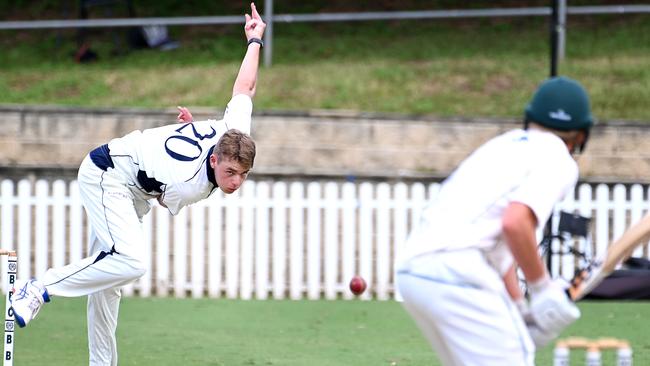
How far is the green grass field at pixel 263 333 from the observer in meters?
8.09

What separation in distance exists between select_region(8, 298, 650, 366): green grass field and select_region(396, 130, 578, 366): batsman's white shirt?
3579mm

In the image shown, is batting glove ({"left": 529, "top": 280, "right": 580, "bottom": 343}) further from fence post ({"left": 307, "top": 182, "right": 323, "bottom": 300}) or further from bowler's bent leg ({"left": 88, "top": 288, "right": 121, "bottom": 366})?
fence post ({"left": 307, "top": 182, "right": 323, "bottom": 300})

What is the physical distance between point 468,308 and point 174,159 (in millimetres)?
2573

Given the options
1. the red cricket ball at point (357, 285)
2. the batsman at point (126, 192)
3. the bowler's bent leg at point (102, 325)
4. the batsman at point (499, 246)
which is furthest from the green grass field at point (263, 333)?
the batsman at point (499, 246)

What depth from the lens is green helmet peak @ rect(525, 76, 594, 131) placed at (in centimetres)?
429

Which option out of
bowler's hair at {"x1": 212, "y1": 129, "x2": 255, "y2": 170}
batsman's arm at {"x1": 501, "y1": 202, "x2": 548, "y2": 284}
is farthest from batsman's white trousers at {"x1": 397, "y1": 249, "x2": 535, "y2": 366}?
bowler's hair at {"x1": 212, "y1": 129, "x2": 255, "y2": 170}

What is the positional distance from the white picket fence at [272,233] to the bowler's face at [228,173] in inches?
237

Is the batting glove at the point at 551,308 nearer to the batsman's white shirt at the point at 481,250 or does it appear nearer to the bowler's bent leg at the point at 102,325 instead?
the batsman's white shirt at the point at 481,250

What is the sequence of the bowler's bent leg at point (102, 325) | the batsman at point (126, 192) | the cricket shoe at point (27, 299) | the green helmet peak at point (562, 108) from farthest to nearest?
the bowler's bent leg at point (102, 325) < the batsman at point (126, 192) < the cricket shoe at point (27, 299) < the green helmet peak at point (562, 108)

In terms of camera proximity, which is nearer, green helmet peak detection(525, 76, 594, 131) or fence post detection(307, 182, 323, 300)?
green helmet peak detection(525, 76, 594, 131)

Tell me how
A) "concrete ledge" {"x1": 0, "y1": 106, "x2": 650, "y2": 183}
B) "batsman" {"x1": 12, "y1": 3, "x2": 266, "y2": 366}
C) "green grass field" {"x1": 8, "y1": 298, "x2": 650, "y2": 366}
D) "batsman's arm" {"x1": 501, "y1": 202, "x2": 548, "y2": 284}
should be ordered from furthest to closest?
"concrete ledge" {"x1": 0, "y1": 106, "x2": 650, "y2": 183} → "green grass field" {"x1": 8, "y1": 298, "x2": 650, "y2": 366} → "batsman" {"x1": 12, "y1": 3, "x2": 266, "y2": 366} → "batsman's arm" {"x1": 501, "y1": 202, "x2": 548, "y2": 284}

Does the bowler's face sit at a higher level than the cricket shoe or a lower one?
higher

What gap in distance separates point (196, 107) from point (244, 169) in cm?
865

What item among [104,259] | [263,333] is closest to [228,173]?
[104,259]
